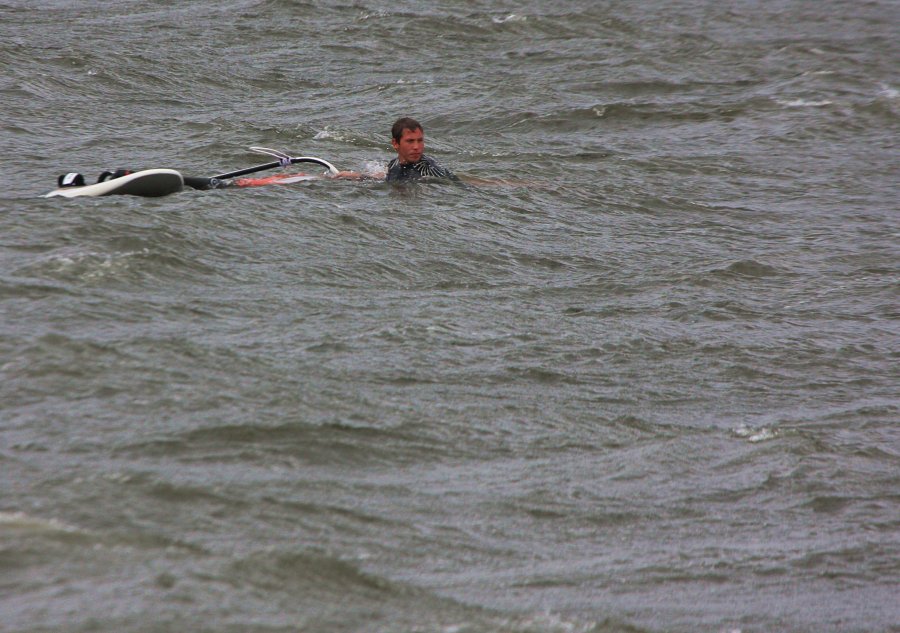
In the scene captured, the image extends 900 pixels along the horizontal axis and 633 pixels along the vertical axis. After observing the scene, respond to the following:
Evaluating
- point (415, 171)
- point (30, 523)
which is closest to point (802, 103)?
point (415, 171)

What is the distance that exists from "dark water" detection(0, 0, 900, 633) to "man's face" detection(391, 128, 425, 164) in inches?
17.0

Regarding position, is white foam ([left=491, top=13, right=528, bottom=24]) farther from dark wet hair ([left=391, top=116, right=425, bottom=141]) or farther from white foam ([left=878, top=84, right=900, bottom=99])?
dark wet hair ([left=391, top=116, right=425, bottom=141])

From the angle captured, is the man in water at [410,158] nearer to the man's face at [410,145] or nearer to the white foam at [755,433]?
the man's face at [410,145]

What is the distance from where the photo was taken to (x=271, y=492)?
498 centimetres

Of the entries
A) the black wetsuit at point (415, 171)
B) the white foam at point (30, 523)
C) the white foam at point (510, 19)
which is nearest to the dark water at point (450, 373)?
the white foam at point (30, 523)

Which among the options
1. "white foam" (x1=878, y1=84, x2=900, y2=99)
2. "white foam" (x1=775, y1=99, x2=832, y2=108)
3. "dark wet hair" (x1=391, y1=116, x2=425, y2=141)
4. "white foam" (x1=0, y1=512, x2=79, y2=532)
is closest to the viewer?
"white foam" (x1=0, y1=512, x2=79, y2=532)

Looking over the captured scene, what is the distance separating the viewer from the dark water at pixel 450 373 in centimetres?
448

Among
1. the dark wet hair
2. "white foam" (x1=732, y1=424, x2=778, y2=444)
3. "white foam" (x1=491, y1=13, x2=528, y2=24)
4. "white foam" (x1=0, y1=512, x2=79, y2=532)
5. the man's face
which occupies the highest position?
"white foam" (x1=0, y1=512, x2=79, y2=532)

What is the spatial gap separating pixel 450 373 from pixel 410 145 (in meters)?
4.70

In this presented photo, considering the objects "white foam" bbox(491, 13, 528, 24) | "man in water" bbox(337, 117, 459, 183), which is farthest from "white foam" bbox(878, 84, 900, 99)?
"man in water" bbox(337, 117, 459, 183)

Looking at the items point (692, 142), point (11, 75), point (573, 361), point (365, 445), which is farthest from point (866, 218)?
point (11, 75)

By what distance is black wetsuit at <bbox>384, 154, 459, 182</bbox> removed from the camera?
11234 mm

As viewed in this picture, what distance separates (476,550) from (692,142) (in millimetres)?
10429

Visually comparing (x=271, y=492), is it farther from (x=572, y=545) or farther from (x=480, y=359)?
(x=480, y=359)
